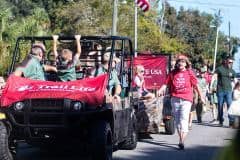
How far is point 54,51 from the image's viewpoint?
9805mm

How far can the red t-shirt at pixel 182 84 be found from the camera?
37.1 ft

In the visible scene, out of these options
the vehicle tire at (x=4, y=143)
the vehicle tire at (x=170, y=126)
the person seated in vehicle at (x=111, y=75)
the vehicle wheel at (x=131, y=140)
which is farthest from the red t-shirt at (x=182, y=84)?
the vehicle tire at (x=4, y=143)

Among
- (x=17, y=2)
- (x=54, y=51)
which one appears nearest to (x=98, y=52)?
(x=54, y=51)

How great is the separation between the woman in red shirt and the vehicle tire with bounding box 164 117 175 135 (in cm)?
183

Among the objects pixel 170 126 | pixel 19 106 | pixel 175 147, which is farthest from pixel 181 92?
pixel 19 106

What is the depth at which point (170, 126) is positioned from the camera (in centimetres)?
1362

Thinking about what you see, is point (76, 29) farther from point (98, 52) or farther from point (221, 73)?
point (98, 52)

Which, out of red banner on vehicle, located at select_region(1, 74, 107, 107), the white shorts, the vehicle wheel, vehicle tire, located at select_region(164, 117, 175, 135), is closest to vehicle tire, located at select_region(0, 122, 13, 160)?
red banner on vehicle, located at select_region(1, 74, 107, 107)

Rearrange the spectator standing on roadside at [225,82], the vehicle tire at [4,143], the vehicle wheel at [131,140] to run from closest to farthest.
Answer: the vehicle tire at [4,143], the vehicle wheel at [131,140], the spectator standing on roadside at [225,82]

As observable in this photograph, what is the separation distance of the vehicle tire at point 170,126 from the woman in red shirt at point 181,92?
183 cm

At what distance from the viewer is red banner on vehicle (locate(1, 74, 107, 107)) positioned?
8391 mm

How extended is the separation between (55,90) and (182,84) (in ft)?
11.5

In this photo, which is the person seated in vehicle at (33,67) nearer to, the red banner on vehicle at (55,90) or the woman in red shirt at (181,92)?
the red banner on vehicle at (55,90)

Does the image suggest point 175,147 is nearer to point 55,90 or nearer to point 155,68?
point 55,90
